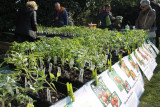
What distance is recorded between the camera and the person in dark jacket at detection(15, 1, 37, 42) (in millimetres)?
3518

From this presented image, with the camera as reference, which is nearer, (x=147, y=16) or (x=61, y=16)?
(x=147, y=16)

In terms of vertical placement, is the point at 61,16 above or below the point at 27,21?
above

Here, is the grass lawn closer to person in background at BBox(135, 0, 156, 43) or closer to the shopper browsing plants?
person in background at BBox(135, 0, 156, 43)

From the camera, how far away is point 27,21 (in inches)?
141

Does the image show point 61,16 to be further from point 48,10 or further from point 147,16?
point 48,10

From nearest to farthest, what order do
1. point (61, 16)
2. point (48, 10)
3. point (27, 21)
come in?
point (27, 21) < point (61, 16) < point (48, 10)

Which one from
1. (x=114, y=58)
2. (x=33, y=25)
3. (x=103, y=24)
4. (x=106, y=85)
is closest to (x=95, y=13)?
(x=103, y=24)

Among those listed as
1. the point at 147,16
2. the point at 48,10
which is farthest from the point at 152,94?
the point at 48,10

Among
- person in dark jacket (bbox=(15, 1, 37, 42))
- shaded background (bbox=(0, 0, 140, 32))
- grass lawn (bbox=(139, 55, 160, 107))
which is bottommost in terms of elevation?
grass lawn (bbox=(139, 55, 160, 107))

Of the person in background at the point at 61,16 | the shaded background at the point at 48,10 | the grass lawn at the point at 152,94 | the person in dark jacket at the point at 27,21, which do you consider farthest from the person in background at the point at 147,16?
the shaded background at the point at 48,10

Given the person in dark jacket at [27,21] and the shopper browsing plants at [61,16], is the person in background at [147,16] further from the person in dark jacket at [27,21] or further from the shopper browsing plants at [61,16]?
the person in dark jacket at [27,21]

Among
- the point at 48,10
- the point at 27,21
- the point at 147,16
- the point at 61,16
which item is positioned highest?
the point at 48,10

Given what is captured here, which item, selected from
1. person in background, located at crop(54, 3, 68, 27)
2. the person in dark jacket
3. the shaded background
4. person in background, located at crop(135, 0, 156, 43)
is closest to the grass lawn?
person in background, located at crop(135, 0, 156, 43)

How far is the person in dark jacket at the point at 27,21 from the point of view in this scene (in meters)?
3.52
